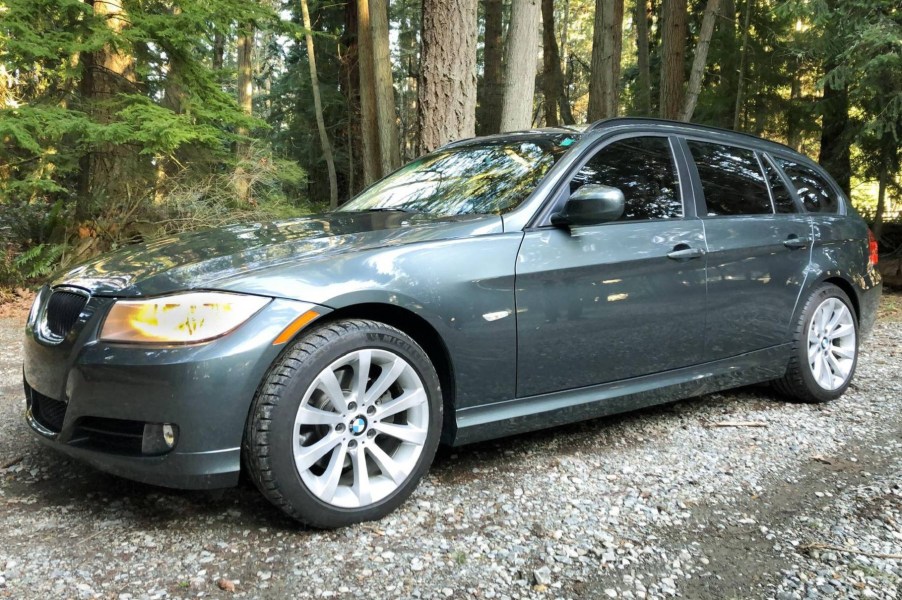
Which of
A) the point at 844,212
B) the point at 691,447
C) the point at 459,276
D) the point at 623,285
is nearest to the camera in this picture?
the point at 459,276

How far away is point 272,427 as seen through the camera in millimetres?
2475

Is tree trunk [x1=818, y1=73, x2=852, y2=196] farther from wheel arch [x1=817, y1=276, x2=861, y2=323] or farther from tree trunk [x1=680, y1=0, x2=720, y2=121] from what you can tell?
wheel arch [x1=817, y1=276, x2=861, y2=323]

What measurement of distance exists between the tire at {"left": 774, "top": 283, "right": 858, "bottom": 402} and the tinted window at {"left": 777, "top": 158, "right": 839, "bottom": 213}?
0.55 m

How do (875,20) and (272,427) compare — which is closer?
(272,427)

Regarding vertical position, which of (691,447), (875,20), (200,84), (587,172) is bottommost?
(691,447)

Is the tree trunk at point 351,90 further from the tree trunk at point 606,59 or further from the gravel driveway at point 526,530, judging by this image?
the gravel driveway at point 526,530

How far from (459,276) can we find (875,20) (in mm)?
8693

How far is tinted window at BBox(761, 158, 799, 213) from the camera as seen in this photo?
4.34 meters

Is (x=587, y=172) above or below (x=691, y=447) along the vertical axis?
above

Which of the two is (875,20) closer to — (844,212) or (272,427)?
(844,212)

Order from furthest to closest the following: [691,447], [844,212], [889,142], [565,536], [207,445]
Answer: [889,142]
[844,212]
[691,447]
[565,536]
[207,445]

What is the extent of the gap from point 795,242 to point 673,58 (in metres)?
9.49

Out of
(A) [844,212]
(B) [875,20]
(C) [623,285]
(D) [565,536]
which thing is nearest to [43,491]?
(D) [565,536]

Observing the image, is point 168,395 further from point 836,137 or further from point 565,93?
point 565,93
